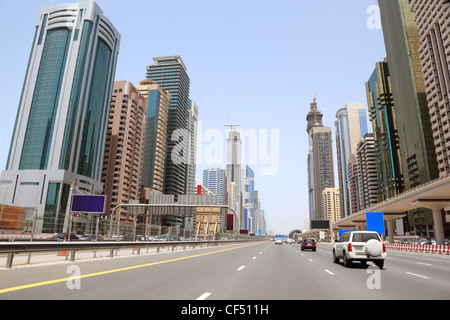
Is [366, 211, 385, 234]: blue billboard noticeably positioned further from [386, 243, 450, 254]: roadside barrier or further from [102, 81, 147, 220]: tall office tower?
[102, 81, 147, 220]: tall office tower

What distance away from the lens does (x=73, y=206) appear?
3130cm

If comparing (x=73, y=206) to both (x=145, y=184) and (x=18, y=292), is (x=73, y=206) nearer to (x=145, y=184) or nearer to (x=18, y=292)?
(x=18, y=292)

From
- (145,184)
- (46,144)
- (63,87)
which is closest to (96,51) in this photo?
(63,87)

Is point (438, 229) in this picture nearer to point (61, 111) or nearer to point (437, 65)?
point (437, 65)

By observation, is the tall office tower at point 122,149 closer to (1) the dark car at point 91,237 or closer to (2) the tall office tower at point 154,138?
(2) the tall office tower at point 154,138

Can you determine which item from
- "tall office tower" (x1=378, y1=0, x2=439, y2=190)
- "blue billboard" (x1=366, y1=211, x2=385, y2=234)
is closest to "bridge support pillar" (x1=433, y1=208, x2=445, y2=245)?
"blue billboard" (x1=366, y1=211, x2=385, y2=234)

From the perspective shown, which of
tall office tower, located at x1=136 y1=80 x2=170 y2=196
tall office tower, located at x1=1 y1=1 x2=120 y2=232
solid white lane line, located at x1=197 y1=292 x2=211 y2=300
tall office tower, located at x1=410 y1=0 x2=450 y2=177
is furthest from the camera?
tall office tower, located at x1=136 y1=80 x2=170 y2=196

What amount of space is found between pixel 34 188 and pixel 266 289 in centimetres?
11802

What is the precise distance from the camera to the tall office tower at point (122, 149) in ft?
458

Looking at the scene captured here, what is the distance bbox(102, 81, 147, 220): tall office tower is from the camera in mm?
139500

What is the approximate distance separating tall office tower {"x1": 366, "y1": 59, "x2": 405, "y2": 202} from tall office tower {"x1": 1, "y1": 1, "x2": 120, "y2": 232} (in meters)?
141

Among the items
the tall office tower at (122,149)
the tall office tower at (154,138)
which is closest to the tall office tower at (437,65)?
the tall office tower at (122,149)

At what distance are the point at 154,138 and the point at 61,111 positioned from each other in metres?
66.3

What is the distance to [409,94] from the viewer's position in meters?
133
